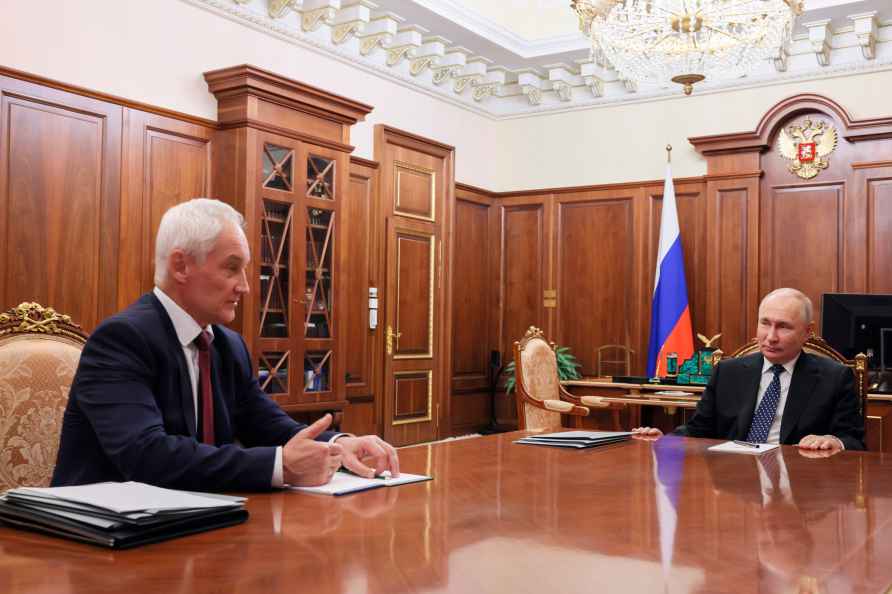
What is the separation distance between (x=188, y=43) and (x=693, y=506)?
474 centimetres

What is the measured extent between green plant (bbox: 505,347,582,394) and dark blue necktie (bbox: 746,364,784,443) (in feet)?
13.1

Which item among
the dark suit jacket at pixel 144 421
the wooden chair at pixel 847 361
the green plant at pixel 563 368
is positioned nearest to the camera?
the dark suit jacket at pixel 144 421

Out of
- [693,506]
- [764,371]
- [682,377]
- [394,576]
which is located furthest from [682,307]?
[394,576]

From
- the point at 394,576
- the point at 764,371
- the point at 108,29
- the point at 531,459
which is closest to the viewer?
the point at 394,576

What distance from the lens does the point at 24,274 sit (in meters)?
4.58

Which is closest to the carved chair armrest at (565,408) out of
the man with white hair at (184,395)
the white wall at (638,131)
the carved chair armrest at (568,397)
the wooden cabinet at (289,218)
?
the carved chair armrest at (568,397)

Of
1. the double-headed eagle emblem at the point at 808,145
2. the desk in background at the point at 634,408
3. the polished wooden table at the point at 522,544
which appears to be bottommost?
the desk in background at the point at 634,408

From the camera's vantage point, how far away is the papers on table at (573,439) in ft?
9.02

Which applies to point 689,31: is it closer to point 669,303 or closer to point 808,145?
point 808,145

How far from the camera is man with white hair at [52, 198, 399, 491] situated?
181 centimetres

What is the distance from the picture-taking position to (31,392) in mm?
2209

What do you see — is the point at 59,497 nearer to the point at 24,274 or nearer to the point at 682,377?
the point at 24,274

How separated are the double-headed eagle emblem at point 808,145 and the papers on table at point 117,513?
21.5 feet

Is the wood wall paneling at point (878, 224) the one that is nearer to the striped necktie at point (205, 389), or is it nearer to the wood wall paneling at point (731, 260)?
the wood wall paneling at point (731, 260)
